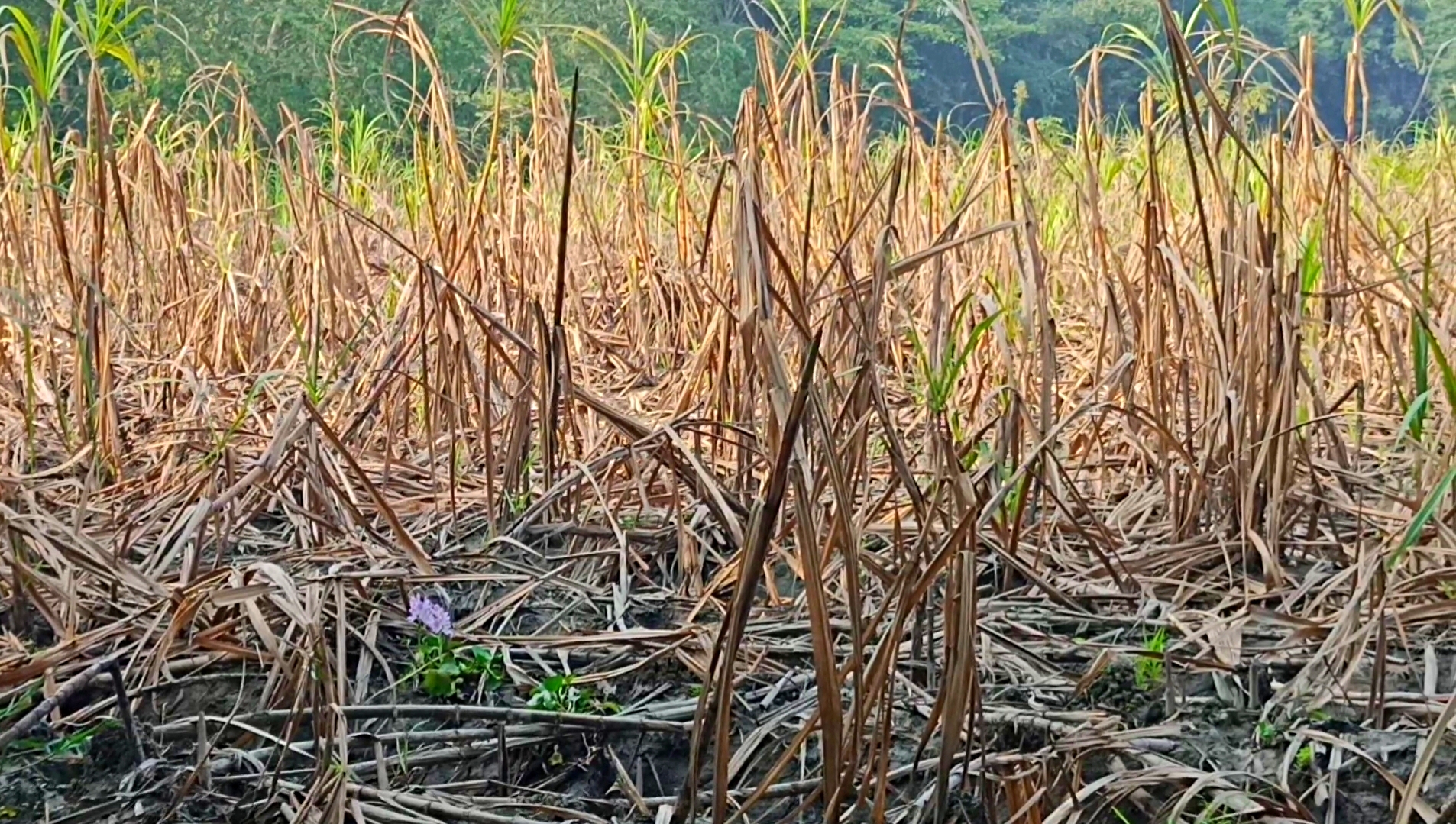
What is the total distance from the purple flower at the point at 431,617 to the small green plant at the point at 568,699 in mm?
107

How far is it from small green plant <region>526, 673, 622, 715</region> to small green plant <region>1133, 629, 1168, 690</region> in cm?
38

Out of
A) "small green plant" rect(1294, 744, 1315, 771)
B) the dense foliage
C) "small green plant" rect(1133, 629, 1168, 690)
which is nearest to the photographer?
"small green plant" rect(1294, 744, 1315, 771)

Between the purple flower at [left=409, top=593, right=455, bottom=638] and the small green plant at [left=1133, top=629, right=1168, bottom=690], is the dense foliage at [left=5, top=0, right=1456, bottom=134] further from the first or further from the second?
the small green plant at [left=1133, top=629, right=1168, bottom=690]

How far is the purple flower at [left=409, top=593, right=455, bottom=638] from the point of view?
1001 mm

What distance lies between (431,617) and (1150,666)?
55 centimetres

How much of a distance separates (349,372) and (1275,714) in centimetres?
118

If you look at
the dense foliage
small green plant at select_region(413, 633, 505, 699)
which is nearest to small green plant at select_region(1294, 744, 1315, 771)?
small green plant at select_region(413, 633, 505, 699)

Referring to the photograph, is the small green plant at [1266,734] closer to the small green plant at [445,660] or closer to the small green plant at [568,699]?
the small green plant at [568,699]

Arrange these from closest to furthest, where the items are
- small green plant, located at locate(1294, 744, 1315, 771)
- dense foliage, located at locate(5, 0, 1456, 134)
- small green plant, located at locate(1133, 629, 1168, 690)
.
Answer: small green plant, located at locate(1294, 744, 1315, 771) → small green plant, located at locate(1133, 629, 1168, 690) → dense foliage, located at locate(5, 0, 1456, 134)

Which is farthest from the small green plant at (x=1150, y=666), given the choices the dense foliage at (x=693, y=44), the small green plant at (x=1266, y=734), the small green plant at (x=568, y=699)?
the dense foliage at (x=693, y=44)

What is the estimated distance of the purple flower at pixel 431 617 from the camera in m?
1.00

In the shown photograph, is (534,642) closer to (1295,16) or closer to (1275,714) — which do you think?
(1275,714)

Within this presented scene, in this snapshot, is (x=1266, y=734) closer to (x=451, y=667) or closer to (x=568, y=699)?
(x=568, y=699)

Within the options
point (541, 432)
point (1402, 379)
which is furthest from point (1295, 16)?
point (541, 432)
